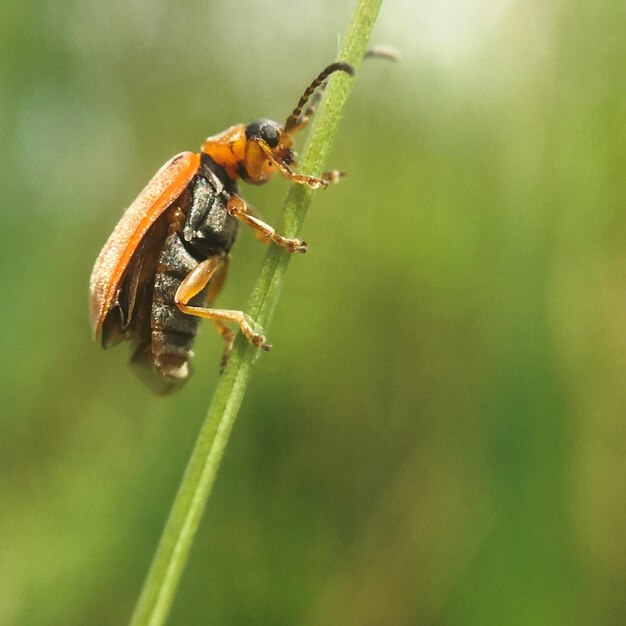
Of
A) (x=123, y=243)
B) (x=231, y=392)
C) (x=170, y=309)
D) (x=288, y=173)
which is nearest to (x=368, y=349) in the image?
(x=170, y=309)

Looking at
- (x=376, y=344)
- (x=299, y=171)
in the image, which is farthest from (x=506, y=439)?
(x=299, y=171)

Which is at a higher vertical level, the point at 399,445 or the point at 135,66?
the point at 135,66

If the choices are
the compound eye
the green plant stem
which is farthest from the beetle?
the green plant stem

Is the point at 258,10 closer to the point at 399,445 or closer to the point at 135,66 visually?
the point at 135,66

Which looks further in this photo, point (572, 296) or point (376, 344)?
point (376, 344)

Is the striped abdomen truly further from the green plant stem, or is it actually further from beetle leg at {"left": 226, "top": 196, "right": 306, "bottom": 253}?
the green plant stem

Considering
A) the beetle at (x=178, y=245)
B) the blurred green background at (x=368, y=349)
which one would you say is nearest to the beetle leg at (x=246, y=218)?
the beetle at (x=178, y=245)
